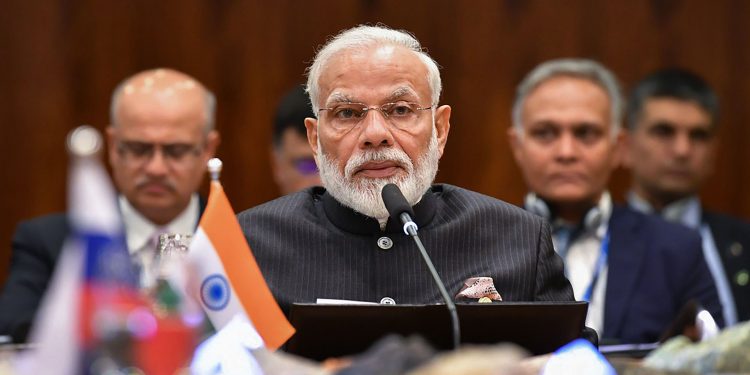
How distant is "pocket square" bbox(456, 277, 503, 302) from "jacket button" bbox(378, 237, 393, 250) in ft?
0.81

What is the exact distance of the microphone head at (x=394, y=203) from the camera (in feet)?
8.67

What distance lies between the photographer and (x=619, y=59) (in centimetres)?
577

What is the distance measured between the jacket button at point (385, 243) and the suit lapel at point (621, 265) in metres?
1.34

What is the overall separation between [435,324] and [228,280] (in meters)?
0.43

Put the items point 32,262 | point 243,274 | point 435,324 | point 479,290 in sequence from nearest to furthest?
point 435,324, point 243,274, point 479,290, point 32,262

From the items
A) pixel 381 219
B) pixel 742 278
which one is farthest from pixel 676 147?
pixel 381 219

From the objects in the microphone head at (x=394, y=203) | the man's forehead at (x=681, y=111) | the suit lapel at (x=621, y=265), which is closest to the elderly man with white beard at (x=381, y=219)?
the microphone head at (x=394, y=203)

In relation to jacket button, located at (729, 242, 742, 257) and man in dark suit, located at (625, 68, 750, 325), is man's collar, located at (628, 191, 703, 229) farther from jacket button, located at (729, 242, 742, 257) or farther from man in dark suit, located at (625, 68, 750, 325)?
jacket button, located at (729, 242, 742, 257)

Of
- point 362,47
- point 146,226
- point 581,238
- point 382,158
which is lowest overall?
point 581,238

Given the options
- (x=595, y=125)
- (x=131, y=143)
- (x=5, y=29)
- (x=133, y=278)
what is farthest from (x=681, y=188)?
(x=133, y=278)

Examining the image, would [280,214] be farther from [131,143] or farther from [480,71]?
[480,71]

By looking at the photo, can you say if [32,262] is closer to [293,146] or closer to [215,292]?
[293,146]

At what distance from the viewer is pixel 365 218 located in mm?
3139

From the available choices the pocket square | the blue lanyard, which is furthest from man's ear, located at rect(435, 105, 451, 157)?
the blue lanyard
